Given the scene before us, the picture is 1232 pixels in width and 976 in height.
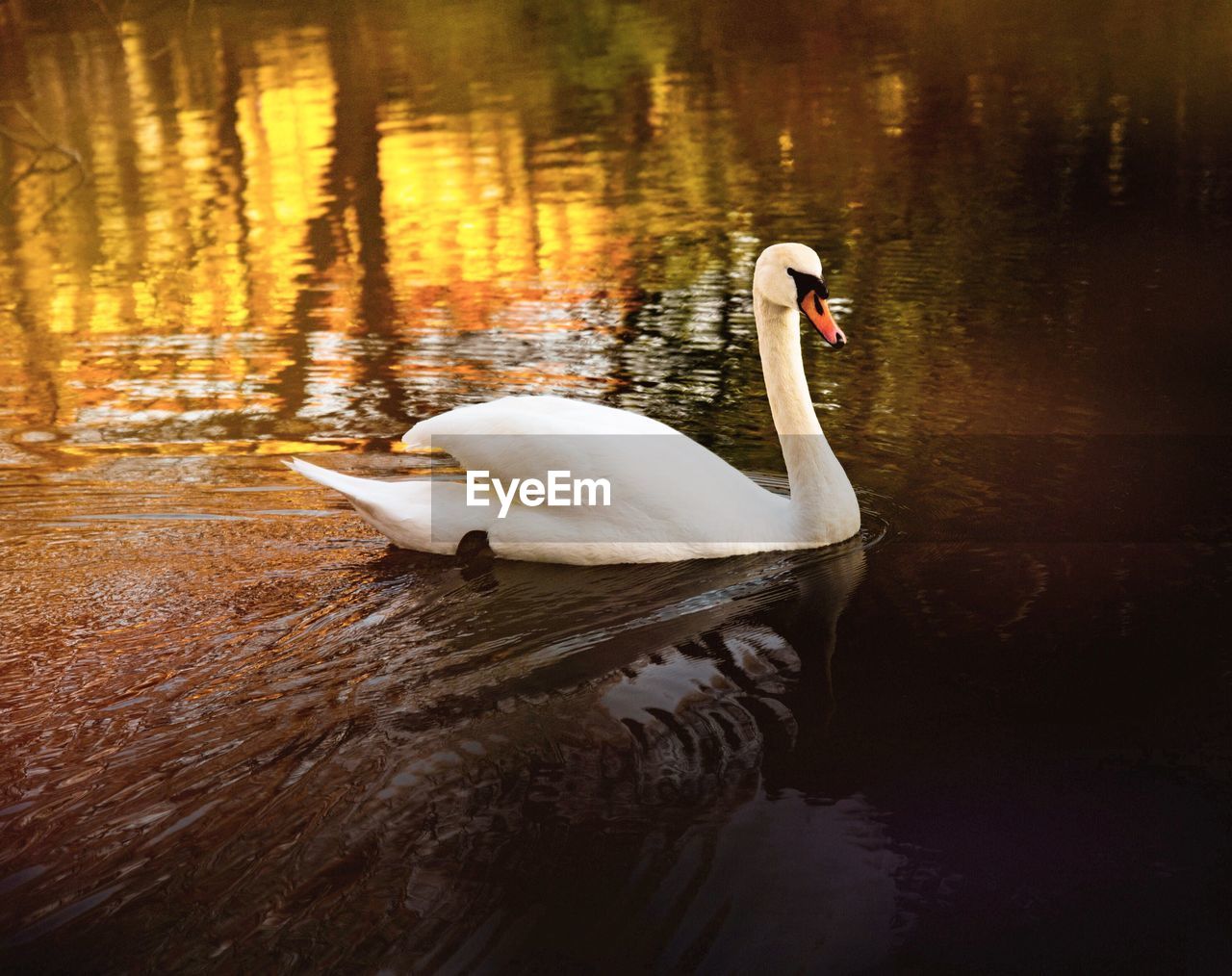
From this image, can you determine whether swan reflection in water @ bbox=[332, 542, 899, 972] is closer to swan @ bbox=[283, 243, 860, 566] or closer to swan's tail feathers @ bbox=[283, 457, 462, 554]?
swan @ bbox=[283, 243, 860, 566]

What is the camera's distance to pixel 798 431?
6.19 metres

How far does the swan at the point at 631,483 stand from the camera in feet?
19.2

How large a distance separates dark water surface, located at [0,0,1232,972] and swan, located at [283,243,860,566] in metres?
0.16

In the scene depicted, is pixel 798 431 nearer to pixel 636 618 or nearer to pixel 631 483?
pixel 631 483

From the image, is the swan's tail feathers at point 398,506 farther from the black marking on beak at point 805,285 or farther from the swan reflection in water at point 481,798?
the black marking on beak at point 805,285

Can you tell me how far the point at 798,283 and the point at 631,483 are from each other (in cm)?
109

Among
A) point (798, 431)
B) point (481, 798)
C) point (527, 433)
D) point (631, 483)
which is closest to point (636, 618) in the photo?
point (631, 483)

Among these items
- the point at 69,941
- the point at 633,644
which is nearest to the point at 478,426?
the point at 633,644

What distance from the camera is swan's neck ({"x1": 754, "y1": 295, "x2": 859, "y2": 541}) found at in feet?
19.8

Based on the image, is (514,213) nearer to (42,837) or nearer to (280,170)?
(280,170)

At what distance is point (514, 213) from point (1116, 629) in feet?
31.1

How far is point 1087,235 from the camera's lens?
11.4m

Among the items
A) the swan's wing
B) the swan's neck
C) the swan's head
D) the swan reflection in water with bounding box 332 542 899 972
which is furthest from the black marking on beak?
the swan reflection in water with bounding box 332 542 899 972

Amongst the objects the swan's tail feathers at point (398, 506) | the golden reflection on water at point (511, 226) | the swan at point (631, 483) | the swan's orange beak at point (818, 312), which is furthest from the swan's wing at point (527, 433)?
the golden reflection on water at point (511, 226)
